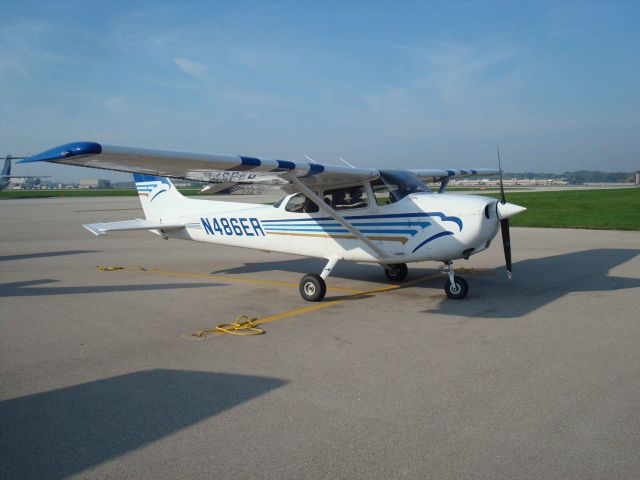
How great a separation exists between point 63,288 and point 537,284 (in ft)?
28.7

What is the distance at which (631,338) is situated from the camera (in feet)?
19.2

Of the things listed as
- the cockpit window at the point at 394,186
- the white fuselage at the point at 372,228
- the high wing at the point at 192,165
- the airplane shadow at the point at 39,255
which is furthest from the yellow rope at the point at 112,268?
the cockpit window at the point at 394,186

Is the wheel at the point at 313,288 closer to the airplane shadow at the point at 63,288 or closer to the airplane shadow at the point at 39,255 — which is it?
the airplane shadow at the point at 63,288

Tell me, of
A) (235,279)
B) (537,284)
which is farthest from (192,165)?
(537,284)

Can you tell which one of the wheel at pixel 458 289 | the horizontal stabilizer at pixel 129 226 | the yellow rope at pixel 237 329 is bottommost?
the wheel at pixel 458 289

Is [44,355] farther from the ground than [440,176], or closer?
closer

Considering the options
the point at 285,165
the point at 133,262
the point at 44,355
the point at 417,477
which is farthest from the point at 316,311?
Answer: the point at 133,262

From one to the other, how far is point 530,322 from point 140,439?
506cm

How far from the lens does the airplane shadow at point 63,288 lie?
8.83m

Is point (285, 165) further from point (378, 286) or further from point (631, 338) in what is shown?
point (631, 338)

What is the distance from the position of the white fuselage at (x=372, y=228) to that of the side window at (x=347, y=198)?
0.13 metres

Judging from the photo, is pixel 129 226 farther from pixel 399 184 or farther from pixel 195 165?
pixel 399 184

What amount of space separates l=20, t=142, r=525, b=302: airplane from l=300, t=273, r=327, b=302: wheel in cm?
2

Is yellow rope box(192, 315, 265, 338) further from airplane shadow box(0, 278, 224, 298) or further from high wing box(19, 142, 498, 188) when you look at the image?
airplane shadow box(0, 278, 224, 298)
